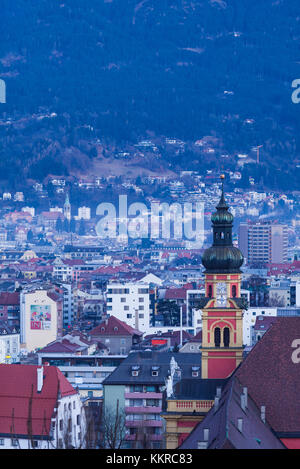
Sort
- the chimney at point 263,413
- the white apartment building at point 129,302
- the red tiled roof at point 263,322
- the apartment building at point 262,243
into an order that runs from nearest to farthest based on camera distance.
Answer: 1. the chimney at point 263,413
2. the red tiled roof at point 263,322
3. the white apartment building at point 129,302
4. the apartment building at point 262,243

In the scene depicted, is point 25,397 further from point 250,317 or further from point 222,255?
point 250,317

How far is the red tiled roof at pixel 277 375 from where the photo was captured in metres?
25.7

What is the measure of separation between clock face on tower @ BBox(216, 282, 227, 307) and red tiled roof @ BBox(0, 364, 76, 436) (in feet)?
11.6

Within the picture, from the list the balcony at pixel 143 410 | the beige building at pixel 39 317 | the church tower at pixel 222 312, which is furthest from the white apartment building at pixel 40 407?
the beige building at pixel 39 317

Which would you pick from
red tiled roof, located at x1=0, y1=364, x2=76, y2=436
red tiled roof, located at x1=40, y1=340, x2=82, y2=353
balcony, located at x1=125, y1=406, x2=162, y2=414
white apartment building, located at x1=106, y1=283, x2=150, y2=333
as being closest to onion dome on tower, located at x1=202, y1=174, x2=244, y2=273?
red tiled roof, located at x1=0, y1=364, x2=76, y2=436

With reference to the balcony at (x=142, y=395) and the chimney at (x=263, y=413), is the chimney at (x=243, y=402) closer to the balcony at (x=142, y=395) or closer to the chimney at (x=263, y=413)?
the chimney at (x=263, y=413)

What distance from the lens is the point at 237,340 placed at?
102 ft

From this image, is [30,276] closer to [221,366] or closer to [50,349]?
[50,349]

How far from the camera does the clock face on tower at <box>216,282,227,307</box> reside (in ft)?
103

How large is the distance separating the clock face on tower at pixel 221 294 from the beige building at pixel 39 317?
34.8m

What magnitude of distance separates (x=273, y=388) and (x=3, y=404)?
6204mm
